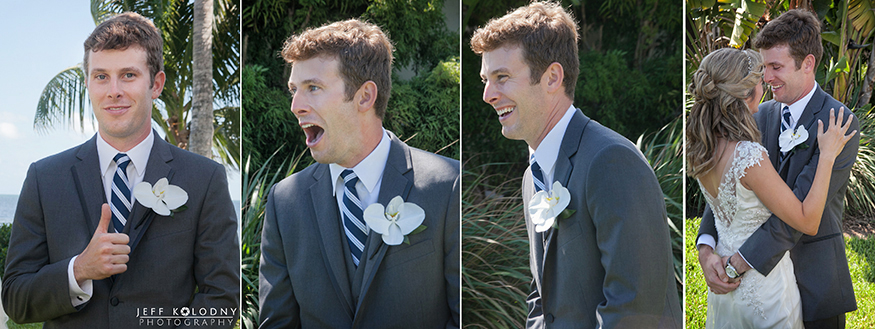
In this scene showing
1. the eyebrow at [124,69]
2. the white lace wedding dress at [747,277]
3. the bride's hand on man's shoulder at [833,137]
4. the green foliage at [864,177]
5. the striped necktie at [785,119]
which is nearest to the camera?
the eyebrow at [124,69]

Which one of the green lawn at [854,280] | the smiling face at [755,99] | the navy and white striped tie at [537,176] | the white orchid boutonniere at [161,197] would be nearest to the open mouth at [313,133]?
the white orchid boutonniere at [161,197]

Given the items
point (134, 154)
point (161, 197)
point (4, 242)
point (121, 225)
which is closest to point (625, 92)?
point (161, 197)

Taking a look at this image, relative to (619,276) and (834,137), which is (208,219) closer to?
(619,276)

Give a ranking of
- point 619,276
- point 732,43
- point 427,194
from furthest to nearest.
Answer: point 732,43
point 427,194
point 619,276

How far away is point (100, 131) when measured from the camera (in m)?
2.87

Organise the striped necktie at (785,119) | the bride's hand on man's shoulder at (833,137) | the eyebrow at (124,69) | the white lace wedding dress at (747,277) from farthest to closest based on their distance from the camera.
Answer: the striped necktie at (785,119) < the bride's hand on man's shoulder at (833,137) < the white lace wedding dress at (747,277) < the eyebrow at (124,69)

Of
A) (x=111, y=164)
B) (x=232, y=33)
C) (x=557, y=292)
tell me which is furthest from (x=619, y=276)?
(x=111, y=164)

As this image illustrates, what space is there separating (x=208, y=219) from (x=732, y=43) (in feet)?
12.2

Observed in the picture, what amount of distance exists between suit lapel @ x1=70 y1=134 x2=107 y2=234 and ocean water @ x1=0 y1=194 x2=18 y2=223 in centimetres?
41

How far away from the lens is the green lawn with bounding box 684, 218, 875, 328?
4.02m

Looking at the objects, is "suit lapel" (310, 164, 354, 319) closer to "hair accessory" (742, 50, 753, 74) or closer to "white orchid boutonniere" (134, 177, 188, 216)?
"white orchid boutonniere" (134, 177, 188, 216)

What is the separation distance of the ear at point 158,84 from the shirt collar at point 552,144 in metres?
1.92

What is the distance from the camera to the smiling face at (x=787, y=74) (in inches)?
135

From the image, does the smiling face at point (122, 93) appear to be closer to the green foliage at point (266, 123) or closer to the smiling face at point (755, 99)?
the green foliage at point (266, 123)
